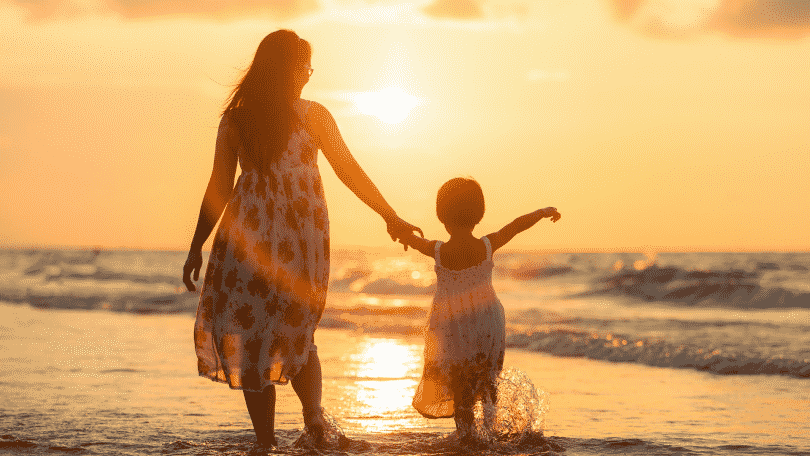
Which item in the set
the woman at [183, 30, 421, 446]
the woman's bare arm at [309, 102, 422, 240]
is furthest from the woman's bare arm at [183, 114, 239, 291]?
the woman's bare arm at [309, 102, 422, 240]

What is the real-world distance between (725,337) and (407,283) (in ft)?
56.6

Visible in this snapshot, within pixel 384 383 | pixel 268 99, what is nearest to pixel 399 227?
pixel 268 99

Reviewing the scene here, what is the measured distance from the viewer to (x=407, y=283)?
89.7 feet

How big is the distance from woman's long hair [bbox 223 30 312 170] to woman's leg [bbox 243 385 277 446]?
1054 mm

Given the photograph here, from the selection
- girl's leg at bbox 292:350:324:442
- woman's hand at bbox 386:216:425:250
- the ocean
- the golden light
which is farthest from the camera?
the golden light

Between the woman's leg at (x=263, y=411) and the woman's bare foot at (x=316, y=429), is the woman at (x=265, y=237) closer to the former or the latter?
the woman's leg at (x=263, y=411)

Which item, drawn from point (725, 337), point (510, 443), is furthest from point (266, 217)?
point (725, 337)

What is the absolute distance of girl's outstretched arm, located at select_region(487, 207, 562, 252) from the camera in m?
4.00

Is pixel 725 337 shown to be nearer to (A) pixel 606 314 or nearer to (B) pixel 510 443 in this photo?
(A) pixel 606 314

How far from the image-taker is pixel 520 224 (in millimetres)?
4004

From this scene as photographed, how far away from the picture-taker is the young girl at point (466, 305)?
13.2 ft

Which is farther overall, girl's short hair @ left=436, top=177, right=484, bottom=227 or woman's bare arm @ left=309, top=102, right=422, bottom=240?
girl's short hair @ left=436, top=177, right=484, bottom=227

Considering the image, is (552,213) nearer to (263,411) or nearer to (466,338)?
(466,338)

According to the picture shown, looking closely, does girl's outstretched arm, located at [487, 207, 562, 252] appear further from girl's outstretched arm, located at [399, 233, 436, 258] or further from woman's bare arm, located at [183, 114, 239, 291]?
woman's bare arm, located at [183, 114, 239, 291]
